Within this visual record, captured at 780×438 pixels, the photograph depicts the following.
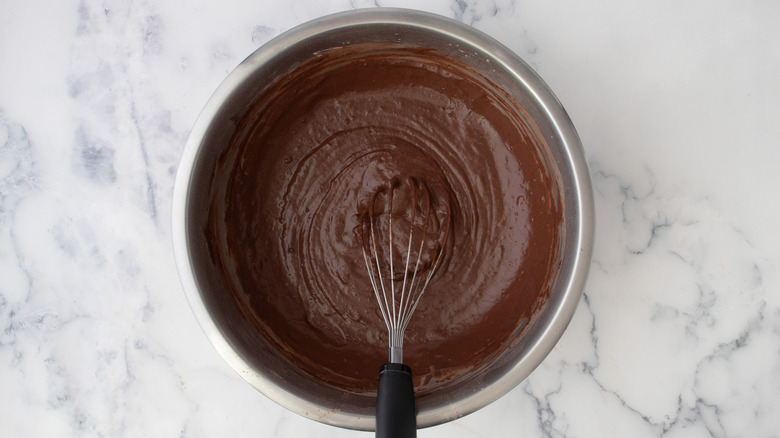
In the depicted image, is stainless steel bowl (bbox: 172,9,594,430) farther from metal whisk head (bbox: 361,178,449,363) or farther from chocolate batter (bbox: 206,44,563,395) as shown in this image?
metal whisk head (bbox: 361,178,449,363)

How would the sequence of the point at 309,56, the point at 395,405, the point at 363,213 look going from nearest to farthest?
the point at 395,405, the point at 309,56, the point at 363,213

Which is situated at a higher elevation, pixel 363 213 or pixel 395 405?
pixel 363 213

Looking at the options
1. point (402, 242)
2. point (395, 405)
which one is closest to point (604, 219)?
point (402, 242)

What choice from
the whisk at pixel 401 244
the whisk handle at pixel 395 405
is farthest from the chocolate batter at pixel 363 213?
the whisk handle at pixel 395 405

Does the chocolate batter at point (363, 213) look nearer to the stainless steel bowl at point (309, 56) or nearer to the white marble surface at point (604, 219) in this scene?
the stainless steel bowl at point (309, 56)

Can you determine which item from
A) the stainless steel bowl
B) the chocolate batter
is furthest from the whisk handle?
the chocolate batter

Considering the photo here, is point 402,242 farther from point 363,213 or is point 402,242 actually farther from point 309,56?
point 309,56

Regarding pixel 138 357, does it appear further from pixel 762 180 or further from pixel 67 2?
pixel 762 180
